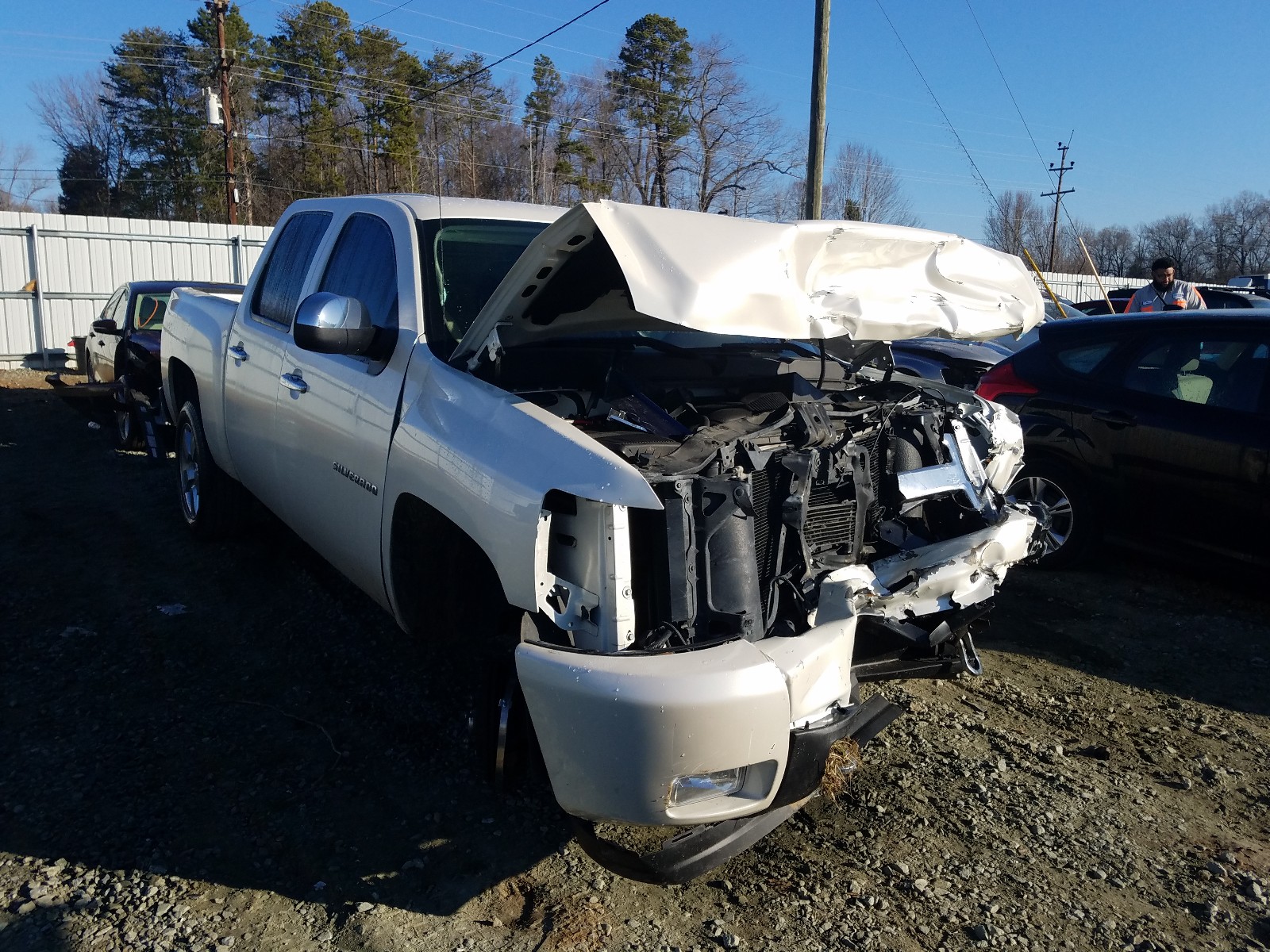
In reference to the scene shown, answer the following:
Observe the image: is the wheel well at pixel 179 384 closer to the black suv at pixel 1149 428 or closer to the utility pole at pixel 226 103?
the black suv at pixel 1149 428

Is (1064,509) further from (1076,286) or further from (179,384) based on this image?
(1076,286)

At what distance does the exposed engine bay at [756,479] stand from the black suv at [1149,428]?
1633mm

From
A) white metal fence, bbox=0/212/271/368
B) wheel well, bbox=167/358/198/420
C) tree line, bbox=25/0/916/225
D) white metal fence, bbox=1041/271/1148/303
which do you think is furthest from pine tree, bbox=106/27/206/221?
wheel well, bbox=167/358/198/420

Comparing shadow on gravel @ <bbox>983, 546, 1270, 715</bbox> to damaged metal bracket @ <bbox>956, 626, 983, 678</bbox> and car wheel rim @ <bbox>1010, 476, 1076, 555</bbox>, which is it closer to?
car wheel rim @ <bbox>1010, 476, 1076, 555</bbox>

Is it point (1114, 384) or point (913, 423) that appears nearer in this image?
point (913, 423)

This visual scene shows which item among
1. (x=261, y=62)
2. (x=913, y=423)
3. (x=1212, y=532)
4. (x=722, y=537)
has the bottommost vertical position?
(x=1212, y=532)

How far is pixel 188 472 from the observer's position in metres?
6.34

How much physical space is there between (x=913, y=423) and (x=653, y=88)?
113 feet

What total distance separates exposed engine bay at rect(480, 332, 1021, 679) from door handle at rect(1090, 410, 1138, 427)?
1.98 metres

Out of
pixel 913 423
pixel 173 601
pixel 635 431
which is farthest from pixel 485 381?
pixel 173 601

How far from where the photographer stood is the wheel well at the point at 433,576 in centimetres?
343

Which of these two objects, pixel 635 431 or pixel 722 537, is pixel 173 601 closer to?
pixel 635 431

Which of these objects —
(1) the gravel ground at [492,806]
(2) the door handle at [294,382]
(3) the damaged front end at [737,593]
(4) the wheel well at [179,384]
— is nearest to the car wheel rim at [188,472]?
(4) the wheel well at [179,384]

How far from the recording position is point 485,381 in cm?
329
